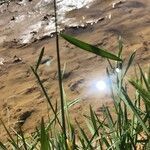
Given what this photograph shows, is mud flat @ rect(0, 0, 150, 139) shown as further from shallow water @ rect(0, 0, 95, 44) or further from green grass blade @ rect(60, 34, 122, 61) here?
green grass blade @ rect(60, 34, 122, 61)

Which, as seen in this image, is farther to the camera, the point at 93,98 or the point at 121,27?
the point at 121,27

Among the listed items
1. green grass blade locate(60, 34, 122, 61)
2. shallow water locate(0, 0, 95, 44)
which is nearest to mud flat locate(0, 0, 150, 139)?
shallow water locate(0, 0, 95, 44)

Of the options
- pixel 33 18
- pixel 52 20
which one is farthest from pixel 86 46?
pixel 33 18

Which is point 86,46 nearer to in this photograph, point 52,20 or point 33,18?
point 52,20

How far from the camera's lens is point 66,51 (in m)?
3.90

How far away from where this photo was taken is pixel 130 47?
3641 millimetres

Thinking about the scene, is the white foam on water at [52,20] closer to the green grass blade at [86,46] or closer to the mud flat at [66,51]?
the mud flat at [66,51]

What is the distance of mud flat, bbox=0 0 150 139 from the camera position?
10.7 ft

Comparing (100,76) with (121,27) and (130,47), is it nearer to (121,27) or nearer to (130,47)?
(130,47)

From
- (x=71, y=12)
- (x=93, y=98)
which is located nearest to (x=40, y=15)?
(x=71, y=12)

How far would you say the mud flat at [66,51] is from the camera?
325cm

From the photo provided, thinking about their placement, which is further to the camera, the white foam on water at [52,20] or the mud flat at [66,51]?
the white foam on water at [52,20]

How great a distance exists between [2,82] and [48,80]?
0.46 meters

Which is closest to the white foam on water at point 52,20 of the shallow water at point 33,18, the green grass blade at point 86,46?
the shallow water at point 33,18
